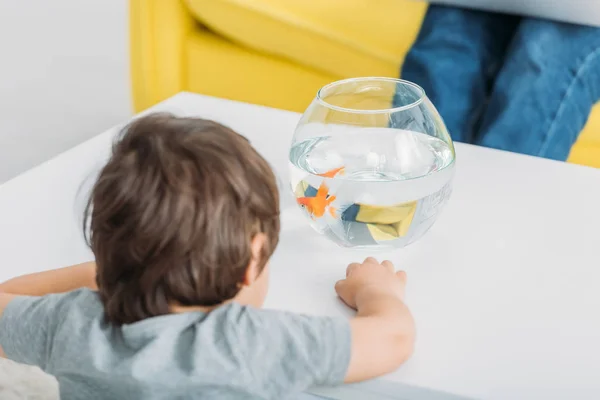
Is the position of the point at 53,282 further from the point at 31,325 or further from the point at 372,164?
the point at 372,164

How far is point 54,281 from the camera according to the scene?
2.31 feet

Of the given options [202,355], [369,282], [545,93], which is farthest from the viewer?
[545,93]

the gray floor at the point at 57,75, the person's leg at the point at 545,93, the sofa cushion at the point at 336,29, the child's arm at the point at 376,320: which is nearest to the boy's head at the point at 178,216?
the child's arm at the point at 376,320

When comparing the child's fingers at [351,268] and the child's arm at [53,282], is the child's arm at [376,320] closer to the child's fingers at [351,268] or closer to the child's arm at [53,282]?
the child's fingers at [351,268]

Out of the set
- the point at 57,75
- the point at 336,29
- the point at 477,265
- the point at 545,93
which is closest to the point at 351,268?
the point at 477,265

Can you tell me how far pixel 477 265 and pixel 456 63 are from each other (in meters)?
0.70

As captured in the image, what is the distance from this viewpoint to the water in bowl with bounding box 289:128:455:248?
0.72m

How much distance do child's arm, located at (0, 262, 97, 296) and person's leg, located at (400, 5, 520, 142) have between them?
828mm

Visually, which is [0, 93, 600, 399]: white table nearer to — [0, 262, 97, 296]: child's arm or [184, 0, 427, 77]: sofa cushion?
[0, 262, 97, 296]: child's arm

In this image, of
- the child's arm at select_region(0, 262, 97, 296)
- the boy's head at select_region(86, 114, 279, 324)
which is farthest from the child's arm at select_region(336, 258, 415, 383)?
the child's arm at select_region(0, 262, 97, 296)

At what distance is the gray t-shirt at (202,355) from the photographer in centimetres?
57

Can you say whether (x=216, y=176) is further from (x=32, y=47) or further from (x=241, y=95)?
(x=32, y=47)

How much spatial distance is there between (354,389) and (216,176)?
20cm

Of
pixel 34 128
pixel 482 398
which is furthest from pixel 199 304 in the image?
pixel 34 128
